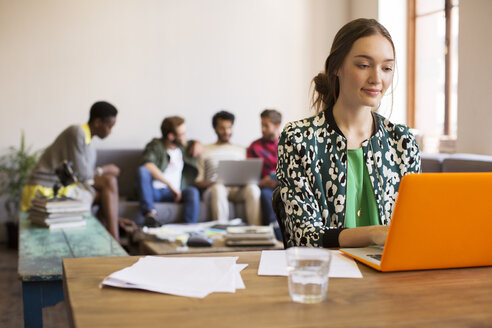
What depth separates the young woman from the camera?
1509mm

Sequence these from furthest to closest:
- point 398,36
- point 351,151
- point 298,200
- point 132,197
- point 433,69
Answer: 1. point 398,36
2. point 433,69
3. point 132,197
4. point 351,151
5. point 298,200

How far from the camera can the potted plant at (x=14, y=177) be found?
15.6ft

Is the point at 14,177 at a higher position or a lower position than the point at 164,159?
lower

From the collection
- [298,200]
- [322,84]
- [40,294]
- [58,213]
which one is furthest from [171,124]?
[298,200]

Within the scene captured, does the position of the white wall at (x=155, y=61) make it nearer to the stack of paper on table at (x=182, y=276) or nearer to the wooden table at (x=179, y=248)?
the wooden table at (x=179, y=248)

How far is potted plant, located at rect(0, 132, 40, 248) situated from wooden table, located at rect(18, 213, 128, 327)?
1.43 meters

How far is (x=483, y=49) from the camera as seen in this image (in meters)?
4.27

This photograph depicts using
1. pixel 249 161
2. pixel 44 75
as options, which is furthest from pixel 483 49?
pixel 44 75

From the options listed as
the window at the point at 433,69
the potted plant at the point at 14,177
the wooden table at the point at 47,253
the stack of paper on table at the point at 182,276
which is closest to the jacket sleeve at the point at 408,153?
the stack of paper on table at the point at 182,276

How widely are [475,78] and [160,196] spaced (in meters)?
2.63

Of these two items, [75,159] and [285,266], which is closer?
[285,266]

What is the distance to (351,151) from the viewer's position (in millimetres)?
1579

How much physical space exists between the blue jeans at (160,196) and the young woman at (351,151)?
302 cm

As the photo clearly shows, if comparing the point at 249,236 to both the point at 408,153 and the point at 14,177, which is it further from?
the point at 14,177
